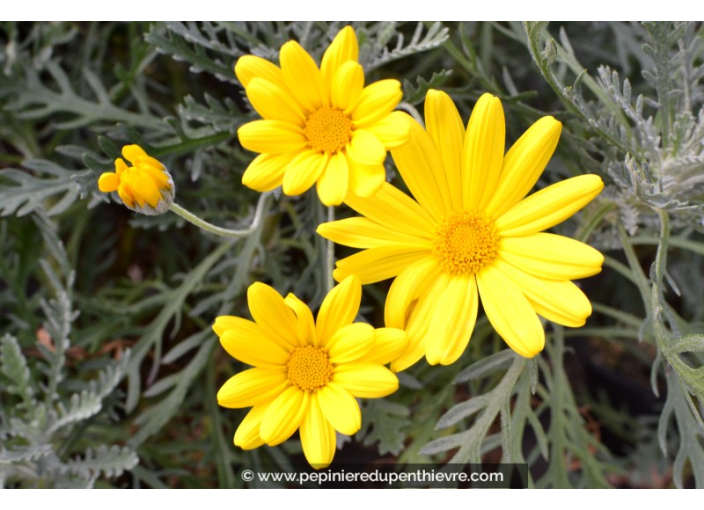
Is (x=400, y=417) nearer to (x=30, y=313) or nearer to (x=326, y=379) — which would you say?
(x=326, y=379)

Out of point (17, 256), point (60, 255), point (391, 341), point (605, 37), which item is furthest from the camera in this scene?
point (605, 37)

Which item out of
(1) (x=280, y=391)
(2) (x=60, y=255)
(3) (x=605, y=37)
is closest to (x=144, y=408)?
(2) (x=60, y=255)

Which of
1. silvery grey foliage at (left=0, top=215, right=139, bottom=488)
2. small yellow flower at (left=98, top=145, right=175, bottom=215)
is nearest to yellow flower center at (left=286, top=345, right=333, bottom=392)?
small yellow flower at (left=98, top=145, right=175, bottom=215)

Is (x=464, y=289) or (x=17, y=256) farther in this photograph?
(x=17, y=256)

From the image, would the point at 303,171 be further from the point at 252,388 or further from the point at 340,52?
the point at 252,388

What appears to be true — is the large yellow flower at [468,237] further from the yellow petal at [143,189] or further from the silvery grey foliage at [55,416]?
the silvery grey foliage at [55,416]

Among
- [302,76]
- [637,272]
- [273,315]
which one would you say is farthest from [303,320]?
[637,272]

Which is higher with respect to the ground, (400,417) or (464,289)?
(464,289)
